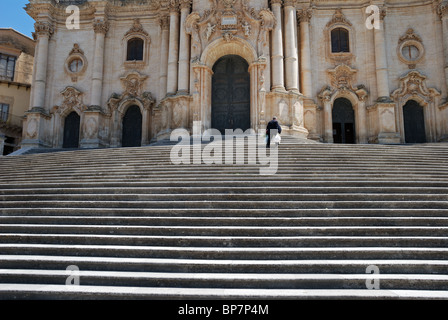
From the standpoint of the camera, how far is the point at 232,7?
18469 millimetres

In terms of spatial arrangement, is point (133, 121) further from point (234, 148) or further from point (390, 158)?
point (390, 158)

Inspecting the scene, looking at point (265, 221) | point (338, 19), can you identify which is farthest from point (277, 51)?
point (265, 221)

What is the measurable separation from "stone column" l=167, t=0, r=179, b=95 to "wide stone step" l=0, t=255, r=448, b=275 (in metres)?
15.1

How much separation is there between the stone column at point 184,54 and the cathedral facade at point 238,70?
0.19 feet

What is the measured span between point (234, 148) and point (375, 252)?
7662mm

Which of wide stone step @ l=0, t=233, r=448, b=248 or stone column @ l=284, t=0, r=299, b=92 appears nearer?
wide stone step @ l=0, t=233, r=448, b=248

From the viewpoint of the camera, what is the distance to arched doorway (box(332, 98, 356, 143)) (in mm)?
20562

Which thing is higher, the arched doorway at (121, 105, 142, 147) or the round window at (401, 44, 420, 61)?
the round window at (401, 44, 420, 61)

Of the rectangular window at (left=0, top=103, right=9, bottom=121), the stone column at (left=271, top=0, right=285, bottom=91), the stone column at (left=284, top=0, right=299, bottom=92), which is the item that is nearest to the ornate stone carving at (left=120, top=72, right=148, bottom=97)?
the stone column at (left=271, top=0, right=285, bottom=91)

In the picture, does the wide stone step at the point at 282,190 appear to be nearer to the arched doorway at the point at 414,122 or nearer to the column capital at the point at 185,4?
the arched doorway at the point at 414,122

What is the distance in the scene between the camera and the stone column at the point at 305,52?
1969cm

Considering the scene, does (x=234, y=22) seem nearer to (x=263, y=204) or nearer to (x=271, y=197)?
(x=271, y=197)

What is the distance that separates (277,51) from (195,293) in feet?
53.8
